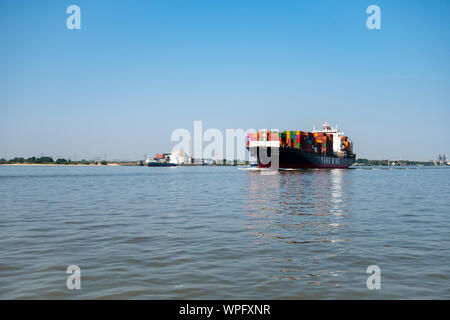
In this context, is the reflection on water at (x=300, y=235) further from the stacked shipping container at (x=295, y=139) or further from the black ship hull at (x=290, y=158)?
the stacked shipping container at (x=295, y=139)

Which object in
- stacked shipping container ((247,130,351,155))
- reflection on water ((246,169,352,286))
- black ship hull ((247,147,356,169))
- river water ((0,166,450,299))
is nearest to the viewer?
river water ((0,166,450,299))

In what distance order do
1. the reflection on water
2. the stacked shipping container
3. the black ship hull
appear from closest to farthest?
the reflection on water < the black ship hull < the stacked shipping container

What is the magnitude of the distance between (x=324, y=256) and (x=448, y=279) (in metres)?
3.16

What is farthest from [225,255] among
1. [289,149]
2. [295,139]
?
[295,139]

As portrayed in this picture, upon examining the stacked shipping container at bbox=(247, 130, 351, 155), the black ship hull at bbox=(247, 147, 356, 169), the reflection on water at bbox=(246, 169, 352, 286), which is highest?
the stacked shipping container at bbox=(247, 130, 351, 155)

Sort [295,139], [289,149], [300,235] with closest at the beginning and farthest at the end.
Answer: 1. [300,235]
2. [289,149]
3. [295,139]

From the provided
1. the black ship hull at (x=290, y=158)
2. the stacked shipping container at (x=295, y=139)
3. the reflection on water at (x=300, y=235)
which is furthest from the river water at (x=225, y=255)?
the stacked shipping container at (x=295, y=139)

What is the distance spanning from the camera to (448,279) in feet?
27.9

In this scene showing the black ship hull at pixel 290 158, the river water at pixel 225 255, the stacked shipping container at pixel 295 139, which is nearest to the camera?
the river water at pixel 225 255

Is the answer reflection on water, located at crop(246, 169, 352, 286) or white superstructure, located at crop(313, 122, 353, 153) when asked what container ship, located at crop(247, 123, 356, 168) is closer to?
white superstructure, located at crop(313, 122, 353, 153)

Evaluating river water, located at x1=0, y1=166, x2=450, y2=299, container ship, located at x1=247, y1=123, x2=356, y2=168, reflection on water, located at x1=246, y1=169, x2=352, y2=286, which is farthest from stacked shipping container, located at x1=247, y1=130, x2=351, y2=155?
river water, located at x1=0, y1=166, x2=450, y2=299

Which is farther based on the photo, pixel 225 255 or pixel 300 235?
pixel 300 235

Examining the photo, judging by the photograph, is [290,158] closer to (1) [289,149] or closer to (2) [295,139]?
(1) [289,149]

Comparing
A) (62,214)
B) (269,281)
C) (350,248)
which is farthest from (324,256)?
(62,214)
